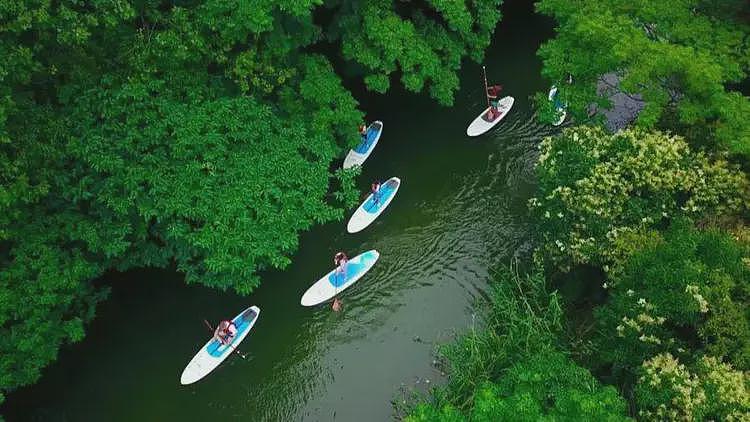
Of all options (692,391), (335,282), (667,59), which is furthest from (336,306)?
(667,59)

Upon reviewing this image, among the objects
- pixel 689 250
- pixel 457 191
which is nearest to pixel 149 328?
pixel 457 191

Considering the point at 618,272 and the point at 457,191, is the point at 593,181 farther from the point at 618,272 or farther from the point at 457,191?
the point at 457,191

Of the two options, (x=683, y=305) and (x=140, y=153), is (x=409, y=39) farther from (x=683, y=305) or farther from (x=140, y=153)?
(x=683, y=305)

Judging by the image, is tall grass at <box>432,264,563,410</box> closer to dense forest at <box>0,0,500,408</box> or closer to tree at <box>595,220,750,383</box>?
tree at <box>595,220,750,383</box>

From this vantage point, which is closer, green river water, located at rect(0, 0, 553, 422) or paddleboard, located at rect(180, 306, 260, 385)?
green river water, located at rect(0, 0, 553, 422)

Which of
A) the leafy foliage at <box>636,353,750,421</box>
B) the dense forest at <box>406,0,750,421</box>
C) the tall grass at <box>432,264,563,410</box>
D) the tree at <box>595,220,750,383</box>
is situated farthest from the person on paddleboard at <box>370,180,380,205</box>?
the leafy foliage at <box>636,353,750,421</box>
